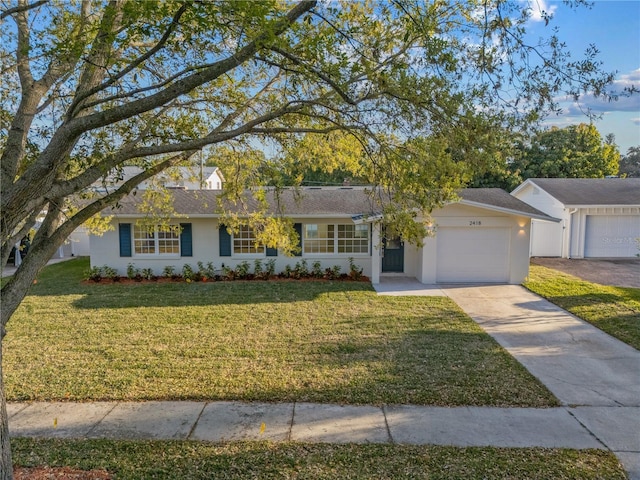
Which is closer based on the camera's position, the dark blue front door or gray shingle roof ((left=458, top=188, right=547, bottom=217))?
gray shingle roof ((left=458, top=188, right=547, bottom=217))

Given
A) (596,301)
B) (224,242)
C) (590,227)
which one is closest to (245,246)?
(224,242)

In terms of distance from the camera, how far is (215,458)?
4703 millimetres

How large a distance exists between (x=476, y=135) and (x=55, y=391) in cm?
659

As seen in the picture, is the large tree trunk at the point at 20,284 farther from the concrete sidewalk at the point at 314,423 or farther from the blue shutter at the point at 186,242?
the blue shutter at the point at 186,242

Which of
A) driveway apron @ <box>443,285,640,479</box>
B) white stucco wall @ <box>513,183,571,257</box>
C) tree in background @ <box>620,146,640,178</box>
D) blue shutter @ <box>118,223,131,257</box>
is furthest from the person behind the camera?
tree in background @ <box>620,146,640,178</box>

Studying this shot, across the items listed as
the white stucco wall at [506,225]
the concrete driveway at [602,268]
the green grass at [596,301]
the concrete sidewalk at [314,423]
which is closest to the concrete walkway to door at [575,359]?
the concrete sidewalk at [314,423]

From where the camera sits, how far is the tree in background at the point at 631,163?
55.3m

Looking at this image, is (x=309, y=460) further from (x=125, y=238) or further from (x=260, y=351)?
(x=125, y=238)

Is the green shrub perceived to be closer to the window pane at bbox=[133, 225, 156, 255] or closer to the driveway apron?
the window pane at bbox=[133, 225, 156, 255]

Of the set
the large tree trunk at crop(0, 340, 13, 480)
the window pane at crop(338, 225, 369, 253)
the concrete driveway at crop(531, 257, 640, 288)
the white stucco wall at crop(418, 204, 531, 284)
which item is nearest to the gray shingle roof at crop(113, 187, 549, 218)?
the white stucco wall at crop(418, 204, 531, 284)

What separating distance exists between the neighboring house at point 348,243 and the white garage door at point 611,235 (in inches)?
241

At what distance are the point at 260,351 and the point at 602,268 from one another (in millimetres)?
15634

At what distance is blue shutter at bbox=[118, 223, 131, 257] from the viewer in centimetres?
1606

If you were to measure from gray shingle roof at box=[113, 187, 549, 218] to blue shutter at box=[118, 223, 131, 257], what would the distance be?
25.9 inches
